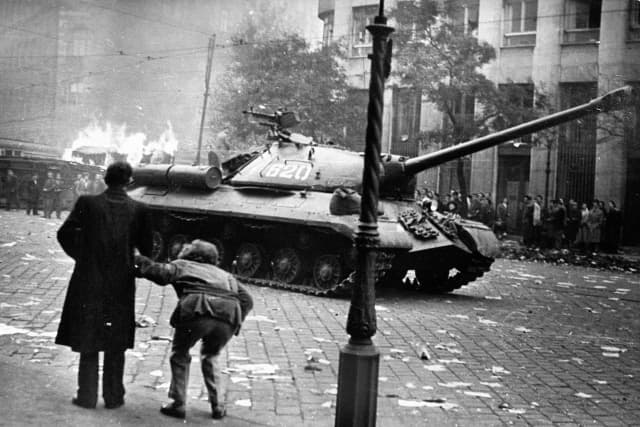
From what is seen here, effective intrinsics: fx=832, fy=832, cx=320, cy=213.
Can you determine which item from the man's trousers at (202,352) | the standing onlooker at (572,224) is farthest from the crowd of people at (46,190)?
the man's trousers at (202,352)

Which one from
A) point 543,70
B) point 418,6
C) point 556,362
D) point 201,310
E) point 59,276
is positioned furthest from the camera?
point 543,70

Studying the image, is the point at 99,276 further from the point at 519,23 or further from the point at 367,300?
the point at 519,23

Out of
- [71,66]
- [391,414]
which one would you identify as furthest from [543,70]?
[391,414]

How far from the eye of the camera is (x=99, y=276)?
5.52m

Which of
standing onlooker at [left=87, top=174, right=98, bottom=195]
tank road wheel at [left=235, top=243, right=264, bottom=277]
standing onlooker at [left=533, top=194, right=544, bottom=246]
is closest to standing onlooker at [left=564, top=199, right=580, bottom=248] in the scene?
standing onlooker at [left=533, top=194, right=544, bottom=246]

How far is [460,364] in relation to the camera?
308 inches

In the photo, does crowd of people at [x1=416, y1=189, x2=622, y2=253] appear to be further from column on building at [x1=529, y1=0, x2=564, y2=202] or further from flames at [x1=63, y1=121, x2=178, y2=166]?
flames at [x1=63, y1=121, x2=178, y2=166]

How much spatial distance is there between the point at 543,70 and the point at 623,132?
18.3 feet

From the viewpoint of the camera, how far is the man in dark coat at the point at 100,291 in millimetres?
5500

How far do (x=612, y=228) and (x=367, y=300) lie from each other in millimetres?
19829

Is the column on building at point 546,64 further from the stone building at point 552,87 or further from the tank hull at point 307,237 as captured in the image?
the tank hull at point 307,237

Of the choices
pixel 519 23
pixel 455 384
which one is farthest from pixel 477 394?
pixel 519 23

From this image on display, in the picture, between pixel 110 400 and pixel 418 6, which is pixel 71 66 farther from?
pixel 110 400

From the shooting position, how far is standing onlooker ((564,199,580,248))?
79.9ft
